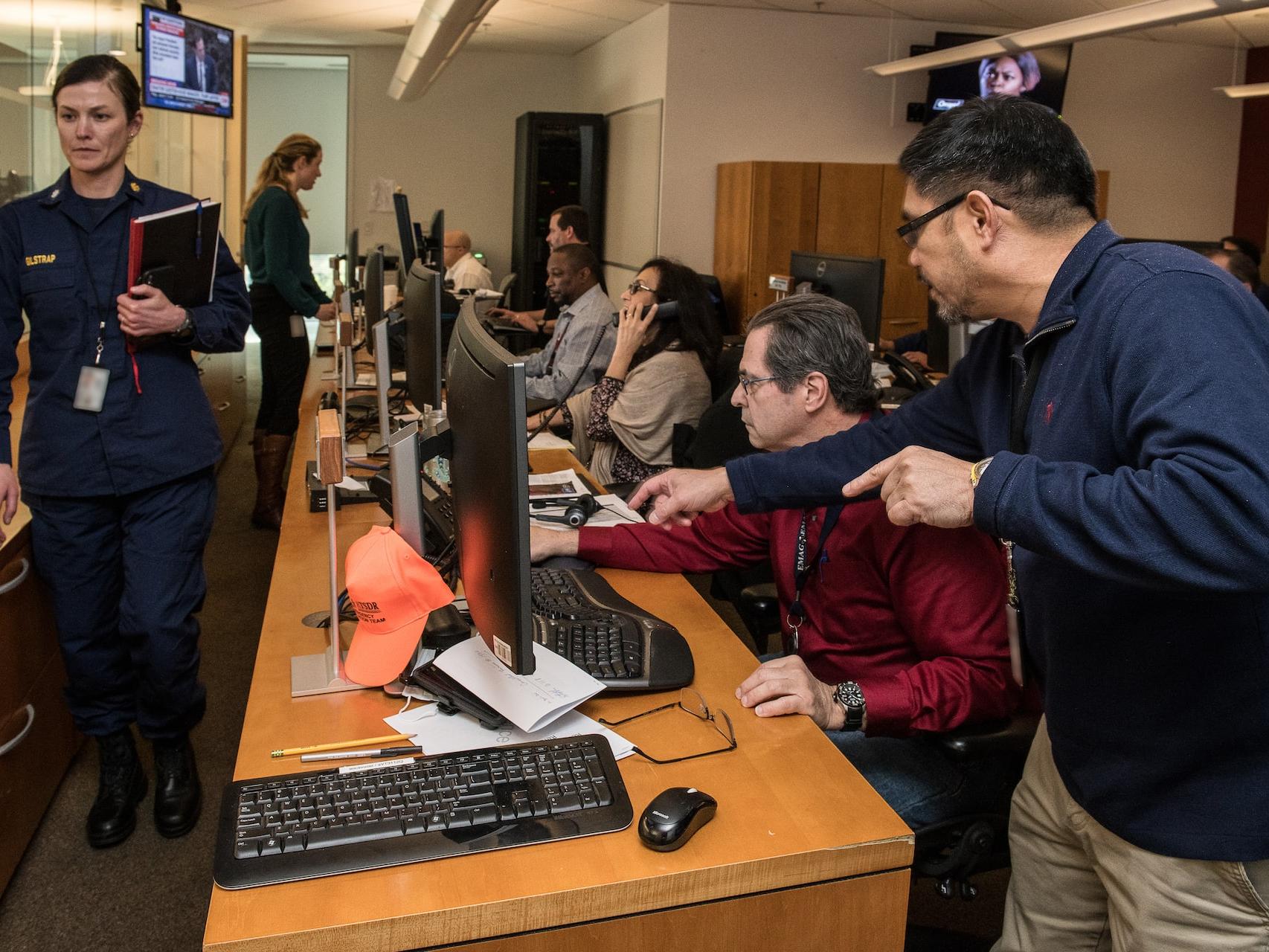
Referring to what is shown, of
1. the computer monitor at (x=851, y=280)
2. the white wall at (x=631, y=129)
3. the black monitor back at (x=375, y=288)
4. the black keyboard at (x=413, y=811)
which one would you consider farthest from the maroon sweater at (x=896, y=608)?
the white wall at (x=631, y=129)

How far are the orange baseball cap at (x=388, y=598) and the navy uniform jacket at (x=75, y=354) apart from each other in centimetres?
112

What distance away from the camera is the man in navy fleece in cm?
105

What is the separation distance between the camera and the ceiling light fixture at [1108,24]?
445 cm

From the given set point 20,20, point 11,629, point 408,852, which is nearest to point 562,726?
point 408,852

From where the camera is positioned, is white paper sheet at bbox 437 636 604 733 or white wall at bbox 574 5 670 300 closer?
white paper sheet at bbox 437 636 604 733

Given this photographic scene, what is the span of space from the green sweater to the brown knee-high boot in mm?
682

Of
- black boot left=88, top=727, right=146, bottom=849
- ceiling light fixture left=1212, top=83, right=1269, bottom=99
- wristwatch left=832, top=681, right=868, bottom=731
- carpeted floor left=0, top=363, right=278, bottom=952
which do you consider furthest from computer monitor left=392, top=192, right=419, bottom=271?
ceiling light fixture left=1212, top=83, right=1269, bottom=99

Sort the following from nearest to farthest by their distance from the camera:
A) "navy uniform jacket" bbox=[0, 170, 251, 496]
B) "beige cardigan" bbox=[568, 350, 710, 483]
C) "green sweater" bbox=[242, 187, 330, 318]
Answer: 1. "navy uniform jacket" bbox=[0, 170, 251, 496]
2. "beige cardigan" bbox=[568, 350, 710, 483]
3. "green sweater" bbox=[242, 187, 330, 318]

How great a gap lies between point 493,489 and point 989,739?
2.76 ft

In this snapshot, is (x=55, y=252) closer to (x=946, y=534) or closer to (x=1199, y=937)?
(x=946, y=534)

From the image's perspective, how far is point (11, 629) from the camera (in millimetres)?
2389

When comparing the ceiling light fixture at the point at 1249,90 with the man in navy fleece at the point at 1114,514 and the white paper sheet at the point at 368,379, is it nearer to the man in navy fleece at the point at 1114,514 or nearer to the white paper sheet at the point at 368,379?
the white paper sheet at the point at 368,379

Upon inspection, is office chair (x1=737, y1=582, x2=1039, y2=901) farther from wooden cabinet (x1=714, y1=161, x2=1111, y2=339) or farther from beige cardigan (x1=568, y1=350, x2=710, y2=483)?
wooden cabinet (x1=714, y1=161, x2=1111, y2=339)

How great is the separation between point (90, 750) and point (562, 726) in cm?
208
